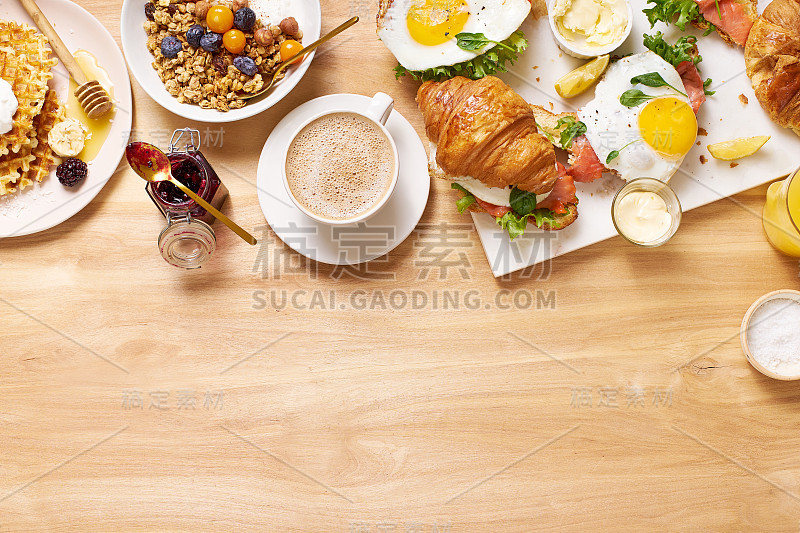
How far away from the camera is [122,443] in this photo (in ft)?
5.44

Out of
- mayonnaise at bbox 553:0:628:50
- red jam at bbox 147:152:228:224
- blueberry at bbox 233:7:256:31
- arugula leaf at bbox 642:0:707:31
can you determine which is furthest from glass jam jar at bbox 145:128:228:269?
arugula leaf at bbox 642:0:707:31

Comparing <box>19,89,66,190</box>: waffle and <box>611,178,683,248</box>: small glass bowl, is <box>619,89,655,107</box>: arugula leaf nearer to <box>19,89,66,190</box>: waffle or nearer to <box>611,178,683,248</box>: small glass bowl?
<box>611,178,683,248</box>: small glass bowl

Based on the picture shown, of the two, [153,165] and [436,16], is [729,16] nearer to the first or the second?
[436,16]

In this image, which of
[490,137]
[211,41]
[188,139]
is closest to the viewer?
[490,137]

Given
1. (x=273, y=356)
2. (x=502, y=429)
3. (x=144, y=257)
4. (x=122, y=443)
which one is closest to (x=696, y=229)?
(x=502, y=429)

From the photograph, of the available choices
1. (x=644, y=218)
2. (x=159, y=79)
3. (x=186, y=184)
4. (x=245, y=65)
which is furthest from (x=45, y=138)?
(x=644, y=218)

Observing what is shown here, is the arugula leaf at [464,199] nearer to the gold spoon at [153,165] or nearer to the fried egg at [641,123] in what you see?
the fried egg at [641,123]

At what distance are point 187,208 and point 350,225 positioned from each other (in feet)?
1.46

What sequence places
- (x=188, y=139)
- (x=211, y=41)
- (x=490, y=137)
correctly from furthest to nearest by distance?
1. (x=188, y=139)
2. (x=211, y=41)
3. (x=490, y=137)

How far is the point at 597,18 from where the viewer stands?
160cm

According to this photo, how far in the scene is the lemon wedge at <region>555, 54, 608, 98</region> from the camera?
5.21 feet

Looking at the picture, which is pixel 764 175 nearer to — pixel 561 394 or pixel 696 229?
pixel 696 229

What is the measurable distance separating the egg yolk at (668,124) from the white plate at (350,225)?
0.62 m

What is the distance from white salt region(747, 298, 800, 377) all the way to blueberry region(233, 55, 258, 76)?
1.62 meters
